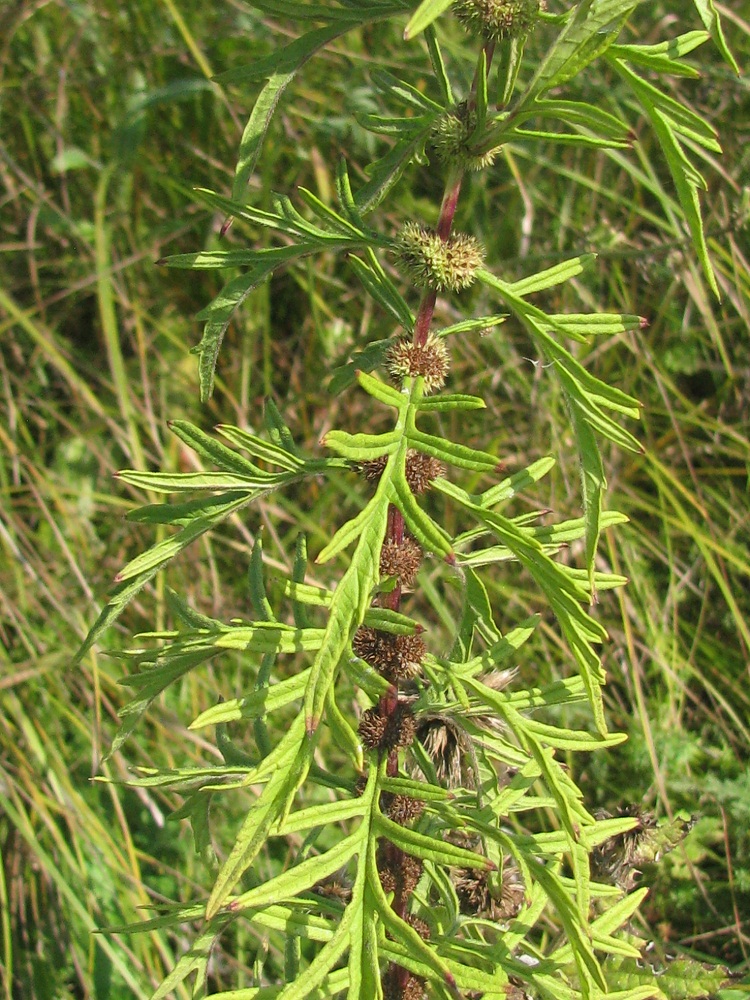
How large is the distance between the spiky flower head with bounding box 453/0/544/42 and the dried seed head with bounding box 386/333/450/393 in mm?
295

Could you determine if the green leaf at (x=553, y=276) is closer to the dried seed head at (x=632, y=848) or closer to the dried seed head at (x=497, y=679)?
the dried seed head at (x=497, y=679)

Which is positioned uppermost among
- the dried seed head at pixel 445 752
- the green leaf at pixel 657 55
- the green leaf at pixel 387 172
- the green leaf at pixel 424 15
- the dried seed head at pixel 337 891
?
the green leaf at pixel 424 15

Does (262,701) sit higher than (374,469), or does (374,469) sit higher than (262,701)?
A: (374,469)

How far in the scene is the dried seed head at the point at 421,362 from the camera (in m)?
1.01

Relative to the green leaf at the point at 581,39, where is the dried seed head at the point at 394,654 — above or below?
below

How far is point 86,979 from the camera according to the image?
195 centimetres

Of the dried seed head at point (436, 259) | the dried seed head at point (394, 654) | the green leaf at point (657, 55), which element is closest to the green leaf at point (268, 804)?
the dried seed head at point (394, 654)

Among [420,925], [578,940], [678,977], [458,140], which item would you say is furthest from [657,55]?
[678,977]

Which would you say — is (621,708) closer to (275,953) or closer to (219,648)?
(275,953)

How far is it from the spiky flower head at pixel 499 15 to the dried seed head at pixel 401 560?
A: 499 mm

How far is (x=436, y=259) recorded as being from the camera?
0.98 meters

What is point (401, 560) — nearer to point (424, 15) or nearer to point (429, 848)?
point (429, 848)

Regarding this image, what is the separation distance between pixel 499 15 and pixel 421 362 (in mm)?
326

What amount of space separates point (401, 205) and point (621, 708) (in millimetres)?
1430
